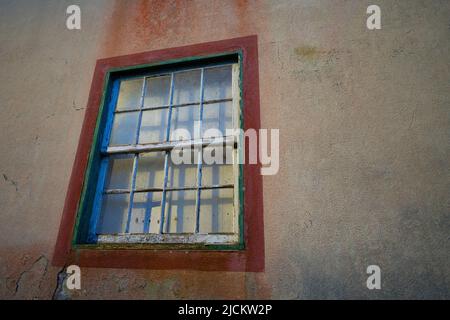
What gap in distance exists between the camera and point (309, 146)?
2066 mm

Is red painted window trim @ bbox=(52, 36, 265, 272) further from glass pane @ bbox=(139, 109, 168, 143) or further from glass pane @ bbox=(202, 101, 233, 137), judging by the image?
glass pane @ bbox=(139, 109, 168, 143)

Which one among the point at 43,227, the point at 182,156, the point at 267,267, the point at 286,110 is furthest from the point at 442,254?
the point at 43,227

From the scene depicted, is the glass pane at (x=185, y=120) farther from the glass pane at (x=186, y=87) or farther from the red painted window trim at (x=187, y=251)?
the red painted window trim at (x=187, y=251)

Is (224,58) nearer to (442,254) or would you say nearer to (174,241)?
(174,241)

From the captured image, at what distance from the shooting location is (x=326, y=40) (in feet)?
7.86

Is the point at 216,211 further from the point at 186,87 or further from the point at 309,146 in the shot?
the point at 186,87

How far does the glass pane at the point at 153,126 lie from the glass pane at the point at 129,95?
0.17 m

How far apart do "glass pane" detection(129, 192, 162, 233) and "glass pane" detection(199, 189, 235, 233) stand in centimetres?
37

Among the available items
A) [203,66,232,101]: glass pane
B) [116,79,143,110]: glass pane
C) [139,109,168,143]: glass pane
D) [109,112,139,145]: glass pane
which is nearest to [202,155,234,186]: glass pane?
[139,109,168,143]: glass pane

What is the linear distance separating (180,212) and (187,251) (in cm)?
38

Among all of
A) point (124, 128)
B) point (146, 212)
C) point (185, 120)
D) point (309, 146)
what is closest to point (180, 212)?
point (146, 212)

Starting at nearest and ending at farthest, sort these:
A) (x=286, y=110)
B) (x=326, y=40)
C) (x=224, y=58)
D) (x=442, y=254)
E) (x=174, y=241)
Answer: (x=442, y=254) < (x=174, y=241) < (x=286, y=110) < (x=326, y=40) < (x=224, y=58)

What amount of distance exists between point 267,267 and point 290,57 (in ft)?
5.53

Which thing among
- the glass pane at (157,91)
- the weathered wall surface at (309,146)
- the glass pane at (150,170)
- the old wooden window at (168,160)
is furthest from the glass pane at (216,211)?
the glass pane at (157,91)
